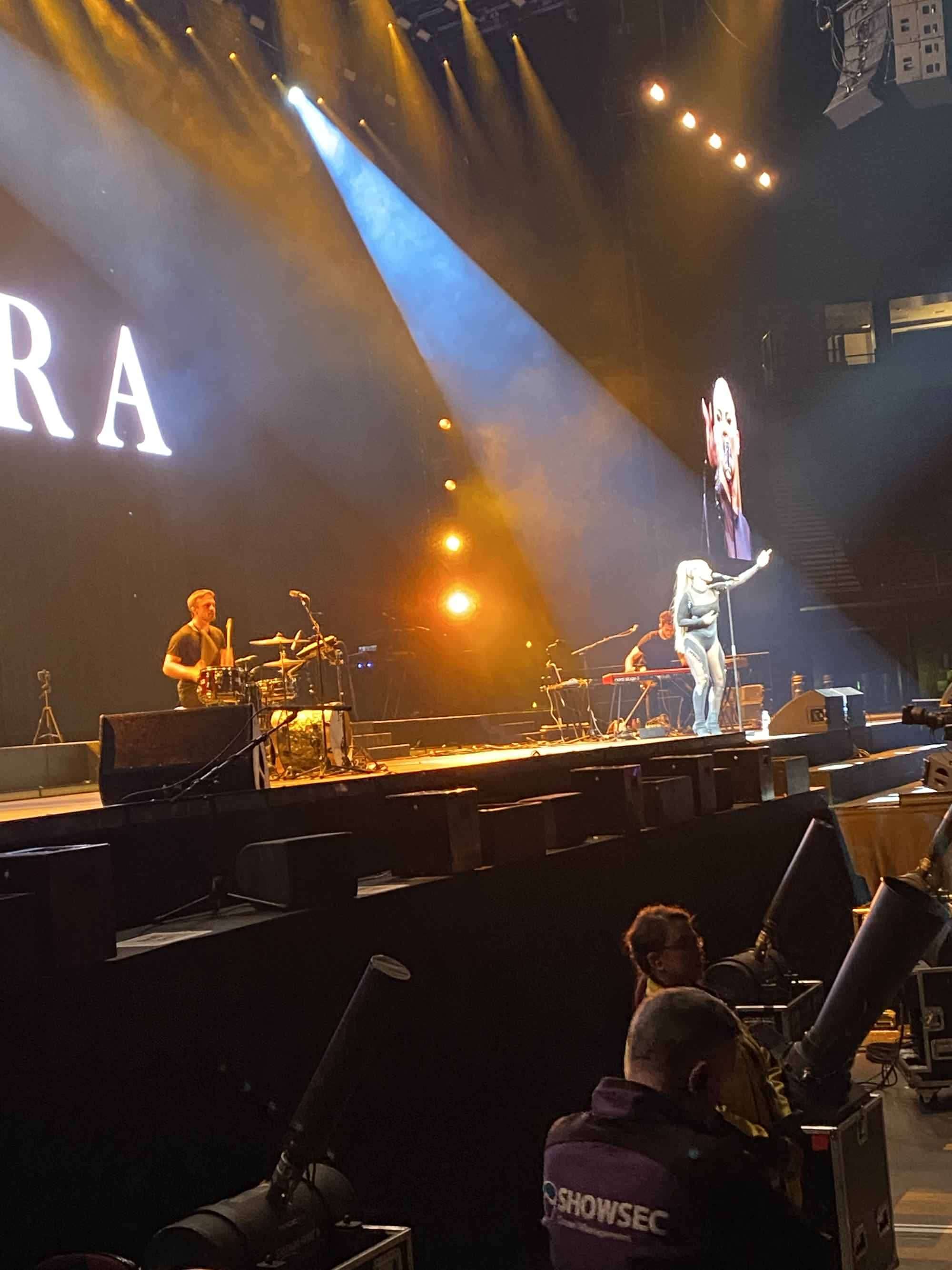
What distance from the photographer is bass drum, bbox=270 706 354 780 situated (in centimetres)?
617

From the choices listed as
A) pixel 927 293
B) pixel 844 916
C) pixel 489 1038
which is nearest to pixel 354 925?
pixel 489 1038

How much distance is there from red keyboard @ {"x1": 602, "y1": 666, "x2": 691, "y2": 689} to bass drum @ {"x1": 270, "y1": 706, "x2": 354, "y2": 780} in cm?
486

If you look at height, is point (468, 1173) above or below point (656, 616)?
below

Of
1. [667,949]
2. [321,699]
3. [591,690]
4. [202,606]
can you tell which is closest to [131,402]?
[202,606]

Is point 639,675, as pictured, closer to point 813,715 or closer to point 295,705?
point 813,715

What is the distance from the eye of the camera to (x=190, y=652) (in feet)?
23.3

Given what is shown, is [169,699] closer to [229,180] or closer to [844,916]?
[229,180]

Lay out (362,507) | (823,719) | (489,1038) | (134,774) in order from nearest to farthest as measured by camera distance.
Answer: (134,774)
(489,1038)
(823,719)
(362,507)

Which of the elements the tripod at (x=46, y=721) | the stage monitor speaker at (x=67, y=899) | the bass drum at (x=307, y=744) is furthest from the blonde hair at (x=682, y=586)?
the stage monitor speaker at (x=67, y=899)

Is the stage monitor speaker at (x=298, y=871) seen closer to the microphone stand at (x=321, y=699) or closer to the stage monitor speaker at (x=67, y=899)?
the stage monitor speaker at (x=67, y=899)

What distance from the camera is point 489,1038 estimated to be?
4.15 m

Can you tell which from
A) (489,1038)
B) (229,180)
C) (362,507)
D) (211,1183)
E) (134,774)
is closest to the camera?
(211,1183)

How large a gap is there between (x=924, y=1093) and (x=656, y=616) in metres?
9.66

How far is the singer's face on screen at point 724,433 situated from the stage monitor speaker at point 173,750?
Result: 8.86 metres
